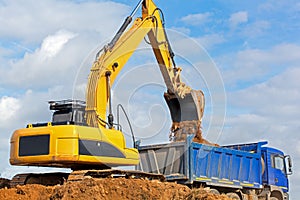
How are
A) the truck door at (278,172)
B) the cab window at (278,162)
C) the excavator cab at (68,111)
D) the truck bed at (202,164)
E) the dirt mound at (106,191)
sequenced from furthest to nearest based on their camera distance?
1. the cab window at (278,162)
2. the truck door at (278,172)
3. the truck bed at (202,164)
4. the excavator cab at (68,111)
5. the dirt mound at (106,191)

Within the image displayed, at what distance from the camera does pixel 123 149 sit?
13.4 metres

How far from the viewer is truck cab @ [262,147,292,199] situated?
1927 cm

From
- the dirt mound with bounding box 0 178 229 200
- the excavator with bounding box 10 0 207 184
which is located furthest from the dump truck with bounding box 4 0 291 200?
the dirt mound with bounding box 0 178 229 200

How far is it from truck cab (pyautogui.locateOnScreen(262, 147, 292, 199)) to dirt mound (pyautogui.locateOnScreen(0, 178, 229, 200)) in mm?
7040

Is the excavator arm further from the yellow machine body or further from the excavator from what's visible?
the yellow machine body

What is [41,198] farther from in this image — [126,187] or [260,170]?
[260,170]

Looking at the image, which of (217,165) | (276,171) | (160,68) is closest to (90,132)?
(217,165)

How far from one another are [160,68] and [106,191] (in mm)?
7204

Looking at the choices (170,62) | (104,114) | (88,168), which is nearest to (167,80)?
(170,62)

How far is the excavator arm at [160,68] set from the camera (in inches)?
552

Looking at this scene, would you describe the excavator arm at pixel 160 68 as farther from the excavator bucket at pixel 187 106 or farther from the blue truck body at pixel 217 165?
the blue truck body at pixel 217 165

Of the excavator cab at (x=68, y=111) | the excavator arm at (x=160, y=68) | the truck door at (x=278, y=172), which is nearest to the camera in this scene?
the excavator cab at (x=68, y=111)

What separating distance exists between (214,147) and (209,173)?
91 centimetres

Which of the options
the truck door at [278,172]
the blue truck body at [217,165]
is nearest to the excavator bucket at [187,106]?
the blue truck body at [217,165]
